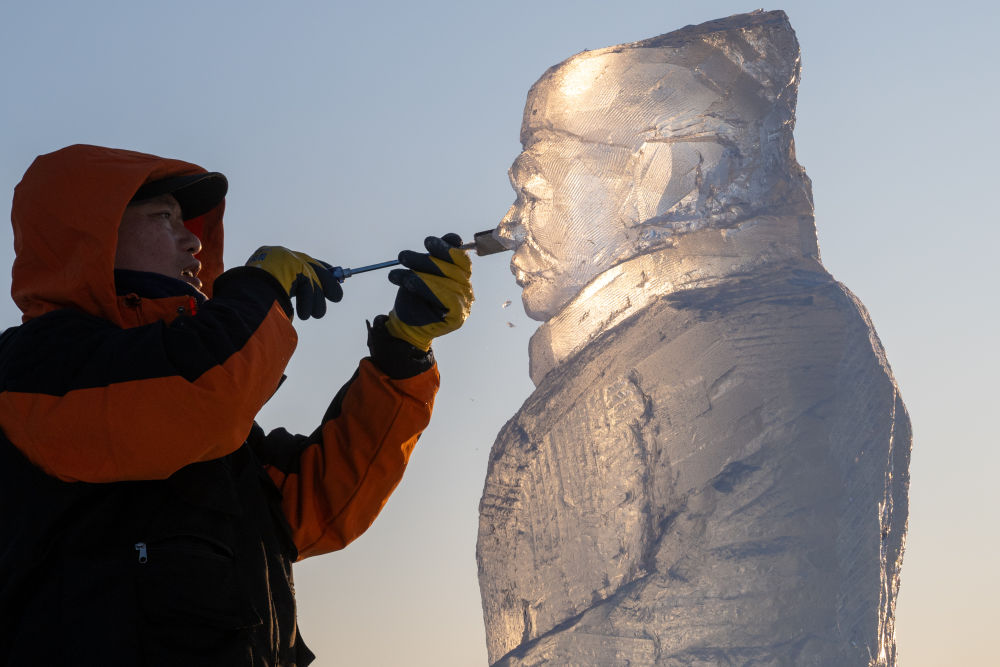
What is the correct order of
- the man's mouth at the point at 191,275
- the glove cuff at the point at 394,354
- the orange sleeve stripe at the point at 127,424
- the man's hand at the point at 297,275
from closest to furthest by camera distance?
the orange sleeve stripe at the point at 127,424 → the man's hand at the point at 297,275 → the man's mouth at the point at 191,275 → the glove cuff at the point at 394,354

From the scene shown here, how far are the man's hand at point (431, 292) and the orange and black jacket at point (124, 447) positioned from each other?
0.37 meters

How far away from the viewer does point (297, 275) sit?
238 cm

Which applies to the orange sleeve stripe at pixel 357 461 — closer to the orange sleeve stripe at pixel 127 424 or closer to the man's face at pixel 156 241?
the man's face at pixel 156 241

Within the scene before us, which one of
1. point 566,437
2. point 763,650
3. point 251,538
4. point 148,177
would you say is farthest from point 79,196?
point 763,650

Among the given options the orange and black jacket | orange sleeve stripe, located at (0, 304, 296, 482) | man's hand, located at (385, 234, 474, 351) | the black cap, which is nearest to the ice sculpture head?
man's hand, located at (385, 234, 474, 351)

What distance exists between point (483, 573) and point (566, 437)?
56 cm

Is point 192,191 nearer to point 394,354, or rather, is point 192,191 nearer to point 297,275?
point 297,275

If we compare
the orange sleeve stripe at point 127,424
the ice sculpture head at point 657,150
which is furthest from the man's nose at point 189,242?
the ice sculpture head at point 657,150

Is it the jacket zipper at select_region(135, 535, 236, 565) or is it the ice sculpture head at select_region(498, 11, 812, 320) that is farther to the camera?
the ice sculpture head at select_region(498, 11, 812, 320)

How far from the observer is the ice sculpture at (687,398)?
3250mm

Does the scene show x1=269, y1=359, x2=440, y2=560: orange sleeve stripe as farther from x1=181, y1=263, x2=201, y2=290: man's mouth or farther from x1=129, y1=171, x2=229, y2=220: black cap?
x1=129, y1=171, x2=229, y2=220: black cap

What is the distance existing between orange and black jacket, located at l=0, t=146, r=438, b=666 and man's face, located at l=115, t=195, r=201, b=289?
0.30 feet

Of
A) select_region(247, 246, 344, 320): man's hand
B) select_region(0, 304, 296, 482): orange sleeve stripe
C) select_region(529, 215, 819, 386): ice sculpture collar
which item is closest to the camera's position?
select_region(0, 304, 296, 482): orange sleeve stripe

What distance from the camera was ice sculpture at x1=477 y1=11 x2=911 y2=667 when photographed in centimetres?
325
